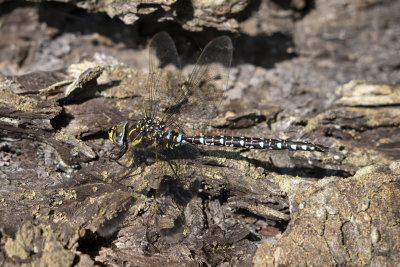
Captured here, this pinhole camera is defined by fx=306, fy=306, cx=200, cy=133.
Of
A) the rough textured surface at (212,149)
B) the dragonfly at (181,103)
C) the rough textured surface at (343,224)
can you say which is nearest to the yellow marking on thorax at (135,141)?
the dragonfly at (181,103)

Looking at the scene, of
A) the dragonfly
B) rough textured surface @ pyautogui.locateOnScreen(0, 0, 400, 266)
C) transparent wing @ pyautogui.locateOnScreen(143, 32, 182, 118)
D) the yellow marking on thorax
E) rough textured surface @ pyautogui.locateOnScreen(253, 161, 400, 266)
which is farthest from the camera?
transparent wing @ pyautogui.locateOnScreen(143, 32, 182, 118)

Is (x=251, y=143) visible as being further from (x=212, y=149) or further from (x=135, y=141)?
(x=135, y=141)

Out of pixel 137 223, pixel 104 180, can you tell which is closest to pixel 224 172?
pixel 137 223

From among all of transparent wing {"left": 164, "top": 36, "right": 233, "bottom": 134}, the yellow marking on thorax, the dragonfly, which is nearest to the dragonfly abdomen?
the dragonfly

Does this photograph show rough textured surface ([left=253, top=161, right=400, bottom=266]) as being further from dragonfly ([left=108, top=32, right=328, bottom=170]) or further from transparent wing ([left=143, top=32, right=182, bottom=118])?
transparent wing ([left=143, top=32, right=182, bottom=118])

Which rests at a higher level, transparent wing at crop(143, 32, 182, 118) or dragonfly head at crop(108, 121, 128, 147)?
transparent wing at crop(143, 32, 182, 118)

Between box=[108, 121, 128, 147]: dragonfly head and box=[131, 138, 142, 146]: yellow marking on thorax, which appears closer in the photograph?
box=[108, 121, 128, 147]: dragonfly head

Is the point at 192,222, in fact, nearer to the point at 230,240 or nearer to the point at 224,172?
the point at 230,240
